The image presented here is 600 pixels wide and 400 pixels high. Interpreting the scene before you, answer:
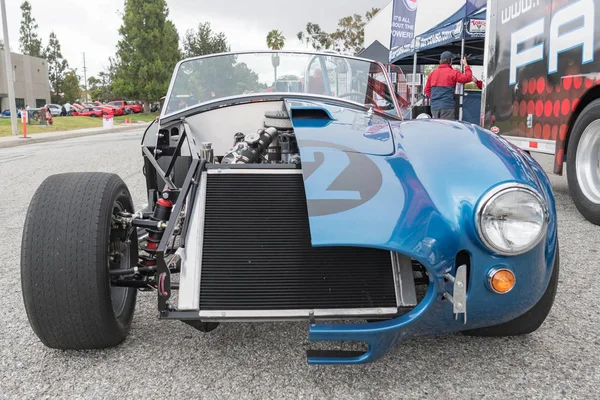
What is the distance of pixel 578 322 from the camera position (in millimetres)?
2477

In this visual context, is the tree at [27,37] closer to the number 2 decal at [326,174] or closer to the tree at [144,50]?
the tree at [144,50]

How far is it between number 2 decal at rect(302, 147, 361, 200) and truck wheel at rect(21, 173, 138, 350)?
0.85 metres

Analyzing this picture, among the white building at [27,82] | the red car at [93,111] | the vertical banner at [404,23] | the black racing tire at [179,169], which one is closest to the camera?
the black racing tire at [179,169]

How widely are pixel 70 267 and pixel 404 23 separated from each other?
12.4 m

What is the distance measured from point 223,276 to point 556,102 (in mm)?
4585

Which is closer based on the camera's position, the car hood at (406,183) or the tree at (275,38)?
the car hood at (406,183)

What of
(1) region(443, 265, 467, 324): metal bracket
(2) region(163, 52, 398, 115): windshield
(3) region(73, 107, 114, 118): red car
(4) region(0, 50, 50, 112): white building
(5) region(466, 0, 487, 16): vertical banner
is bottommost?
(1) region(443, 265, 467, 324): metal bracket

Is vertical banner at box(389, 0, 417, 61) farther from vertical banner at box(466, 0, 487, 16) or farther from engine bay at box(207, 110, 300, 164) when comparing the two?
engine bay at box(207, 110, 300, 164)

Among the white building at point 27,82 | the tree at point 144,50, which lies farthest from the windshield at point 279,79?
the white building at point 27,82

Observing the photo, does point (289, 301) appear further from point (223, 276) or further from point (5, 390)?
point (5, 390)

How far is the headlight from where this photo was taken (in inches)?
68.3

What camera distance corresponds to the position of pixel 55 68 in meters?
66.9

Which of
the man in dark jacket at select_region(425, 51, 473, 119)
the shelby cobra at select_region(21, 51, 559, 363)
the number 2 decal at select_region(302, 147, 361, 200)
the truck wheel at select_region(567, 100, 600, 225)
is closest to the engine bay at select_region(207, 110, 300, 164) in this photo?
the shelby cobra at select_region(21, 51, 559, 363)

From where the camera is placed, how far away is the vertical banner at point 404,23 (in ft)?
41.0
